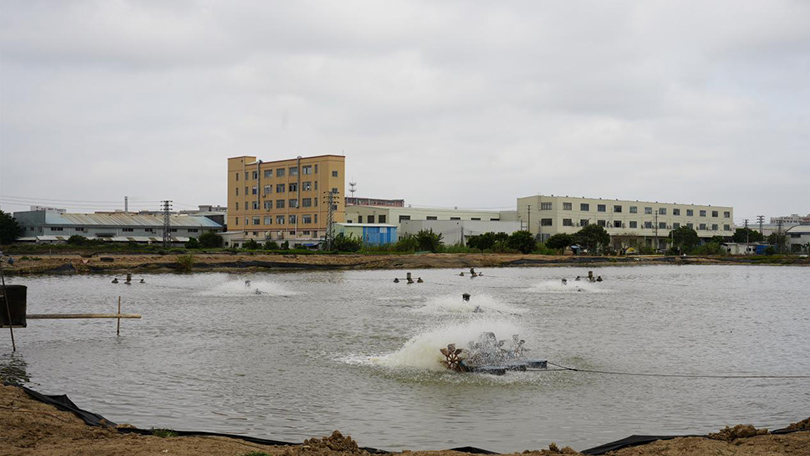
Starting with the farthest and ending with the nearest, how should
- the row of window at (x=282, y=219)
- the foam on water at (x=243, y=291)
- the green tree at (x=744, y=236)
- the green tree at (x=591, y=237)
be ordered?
the green tree at (x=744, y=236), the row of window at (x=282, y=219), the green tree at (x=591, y=237), the foam on water at (x=243, y=291)

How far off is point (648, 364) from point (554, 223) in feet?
308

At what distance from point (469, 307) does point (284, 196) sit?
249 feet

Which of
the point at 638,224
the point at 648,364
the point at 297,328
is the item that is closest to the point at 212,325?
the point at 297,328

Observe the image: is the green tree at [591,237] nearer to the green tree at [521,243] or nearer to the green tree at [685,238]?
the green tree at [521,243]

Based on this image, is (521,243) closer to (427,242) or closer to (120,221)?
(427,242)

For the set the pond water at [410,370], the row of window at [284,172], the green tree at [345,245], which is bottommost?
the pond water at [410,370]

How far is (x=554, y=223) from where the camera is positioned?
357 ft

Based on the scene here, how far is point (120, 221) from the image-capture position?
337 feet

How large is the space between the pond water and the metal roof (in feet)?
235

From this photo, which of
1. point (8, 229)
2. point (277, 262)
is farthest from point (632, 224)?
point (8, 229)

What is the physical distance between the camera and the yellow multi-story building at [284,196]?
3748 inches

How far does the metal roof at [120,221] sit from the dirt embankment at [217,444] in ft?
309

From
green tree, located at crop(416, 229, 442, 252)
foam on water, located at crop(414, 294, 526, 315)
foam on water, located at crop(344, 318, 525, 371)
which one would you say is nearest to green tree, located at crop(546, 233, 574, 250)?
green tree, located at crop(416, 229, 442, 252)

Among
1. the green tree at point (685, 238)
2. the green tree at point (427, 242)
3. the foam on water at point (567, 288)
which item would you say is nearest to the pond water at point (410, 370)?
the foam on water at point (567, 288)
